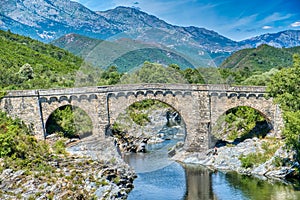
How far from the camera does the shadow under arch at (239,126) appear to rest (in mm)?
37281

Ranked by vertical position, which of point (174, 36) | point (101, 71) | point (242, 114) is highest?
point (174, 36)

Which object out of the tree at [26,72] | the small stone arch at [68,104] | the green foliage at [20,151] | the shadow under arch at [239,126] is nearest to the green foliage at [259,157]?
the shadow under arch at [239,126]

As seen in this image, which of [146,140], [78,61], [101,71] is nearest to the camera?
[146,140]

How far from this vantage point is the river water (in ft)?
87.1

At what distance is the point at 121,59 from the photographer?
4206 centimetres

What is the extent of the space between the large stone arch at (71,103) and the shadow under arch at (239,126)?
11.3 meters

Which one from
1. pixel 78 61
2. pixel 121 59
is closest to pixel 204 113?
pixel 121 59

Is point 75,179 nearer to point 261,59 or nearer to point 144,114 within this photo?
point 144,114

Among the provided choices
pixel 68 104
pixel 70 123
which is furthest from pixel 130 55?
pixel 70 123

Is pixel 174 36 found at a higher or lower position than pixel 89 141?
higher

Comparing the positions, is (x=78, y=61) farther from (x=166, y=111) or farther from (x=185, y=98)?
Result: (x=185, y=98)

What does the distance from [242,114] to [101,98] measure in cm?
1527

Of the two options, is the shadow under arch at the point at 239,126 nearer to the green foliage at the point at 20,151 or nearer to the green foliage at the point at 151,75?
the green foliage at the point at 151,75

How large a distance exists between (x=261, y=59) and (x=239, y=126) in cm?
5838
